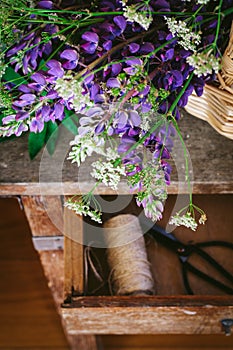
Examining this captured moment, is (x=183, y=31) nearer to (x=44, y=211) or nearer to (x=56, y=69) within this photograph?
(x=56, y=69)

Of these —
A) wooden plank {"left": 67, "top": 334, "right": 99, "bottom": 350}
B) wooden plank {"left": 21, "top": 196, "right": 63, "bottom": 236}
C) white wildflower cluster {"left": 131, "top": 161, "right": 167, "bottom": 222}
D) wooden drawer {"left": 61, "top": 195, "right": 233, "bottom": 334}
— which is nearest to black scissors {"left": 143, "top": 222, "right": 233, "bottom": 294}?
wooden drawer {"left": 61, "top": 195, "right": 233, "bottom": 334}

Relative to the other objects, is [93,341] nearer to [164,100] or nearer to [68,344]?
[68,344]

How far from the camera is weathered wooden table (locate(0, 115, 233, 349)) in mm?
762

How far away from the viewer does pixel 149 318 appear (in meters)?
0.80

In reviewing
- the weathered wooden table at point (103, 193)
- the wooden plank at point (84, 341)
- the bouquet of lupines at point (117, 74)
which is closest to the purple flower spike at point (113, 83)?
the bouquet of lupines at point (117, 74)

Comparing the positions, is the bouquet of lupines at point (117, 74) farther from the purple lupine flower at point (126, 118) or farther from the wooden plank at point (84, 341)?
the wooden plank at point (84, 341)

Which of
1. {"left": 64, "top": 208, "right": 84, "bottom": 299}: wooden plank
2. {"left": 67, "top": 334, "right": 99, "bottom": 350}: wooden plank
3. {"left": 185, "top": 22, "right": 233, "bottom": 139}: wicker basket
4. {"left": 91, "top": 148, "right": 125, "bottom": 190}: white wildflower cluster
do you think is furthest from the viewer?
{"left": 67, "top": 334, "right": 99, "bottom": 350}: wooden plank

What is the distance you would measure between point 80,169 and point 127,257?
137 millimetres

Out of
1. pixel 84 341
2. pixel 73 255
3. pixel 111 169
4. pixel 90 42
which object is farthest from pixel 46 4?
pixel 84 341

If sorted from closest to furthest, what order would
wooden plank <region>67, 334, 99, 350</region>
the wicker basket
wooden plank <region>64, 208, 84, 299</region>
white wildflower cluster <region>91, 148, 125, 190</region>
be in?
white wildflower cluster <region>91, 148, 125, 190</region>, the wicker basket, wooden plank <region>64, 208, 84, 299</region>, wooden plank <region>67, 334, 99, 350</region>

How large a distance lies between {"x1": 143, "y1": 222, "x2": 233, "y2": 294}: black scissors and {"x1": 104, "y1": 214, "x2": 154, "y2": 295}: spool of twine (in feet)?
0.11

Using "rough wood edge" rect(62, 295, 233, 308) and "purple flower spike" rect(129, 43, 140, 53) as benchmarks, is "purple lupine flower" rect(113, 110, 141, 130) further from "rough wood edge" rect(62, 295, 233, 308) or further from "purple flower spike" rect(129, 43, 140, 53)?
"rough wood edge" rect(62, 295, 233, 308)

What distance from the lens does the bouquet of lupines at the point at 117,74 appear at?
62cm

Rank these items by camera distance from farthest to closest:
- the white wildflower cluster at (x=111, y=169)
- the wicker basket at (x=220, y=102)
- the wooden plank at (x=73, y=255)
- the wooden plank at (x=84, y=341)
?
the wooden plank at (x=84, y=341) → the wooden plank at (x=73, y=255) → the wicker basket at (x=220, y=102) → the white wildflower cluster at (x=111, y=169)
